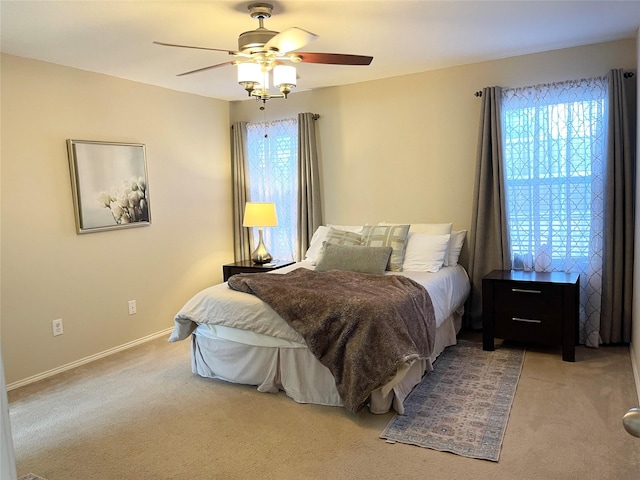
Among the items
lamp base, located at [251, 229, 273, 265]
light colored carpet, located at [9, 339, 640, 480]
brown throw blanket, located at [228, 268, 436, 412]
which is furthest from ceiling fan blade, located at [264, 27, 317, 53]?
lamp base, located at [251, 229, 273, 265]

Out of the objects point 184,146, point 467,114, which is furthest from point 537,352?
point 184,146

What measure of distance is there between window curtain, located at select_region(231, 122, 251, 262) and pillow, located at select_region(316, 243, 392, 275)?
66.3 inches

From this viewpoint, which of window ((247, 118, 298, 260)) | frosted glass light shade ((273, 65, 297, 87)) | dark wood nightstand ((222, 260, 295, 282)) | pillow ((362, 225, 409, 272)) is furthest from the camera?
window ((247, 118, 298, 260))

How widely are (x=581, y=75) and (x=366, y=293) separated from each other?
248cm

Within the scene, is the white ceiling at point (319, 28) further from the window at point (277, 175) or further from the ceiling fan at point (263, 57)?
the window at point (277, 175)

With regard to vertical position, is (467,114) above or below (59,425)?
above

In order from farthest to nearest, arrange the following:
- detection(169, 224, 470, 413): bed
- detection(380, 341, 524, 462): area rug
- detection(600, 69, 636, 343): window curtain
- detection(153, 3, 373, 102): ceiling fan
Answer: detection(600, 69, 636, 343): window curtain → detection(169, 224, 470, 413): bed → detection(153, 3, 373, 102): ceiling fan → detection(380, 341, 524, 462): area rug

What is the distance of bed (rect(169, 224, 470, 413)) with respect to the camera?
289 centimetres

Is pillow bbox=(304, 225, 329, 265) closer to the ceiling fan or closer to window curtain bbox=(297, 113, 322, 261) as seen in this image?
window curtain bbox=(297, 113, 322, 261)

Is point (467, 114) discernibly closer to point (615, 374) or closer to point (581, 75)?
point (581, 75)

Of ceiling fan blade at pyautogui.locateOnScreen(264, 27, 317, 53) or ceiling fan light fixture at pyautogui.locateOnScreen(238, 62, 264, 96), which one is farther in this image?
ceiling fan light fixture at pyautogui.locateOnScreen(238, 62, 264, 96)

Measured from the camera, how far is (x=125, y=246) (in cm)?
420

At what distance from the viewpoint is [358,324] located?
8.92 feet

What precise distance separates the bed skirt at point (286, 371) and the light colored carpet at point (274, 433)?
0.07 m
